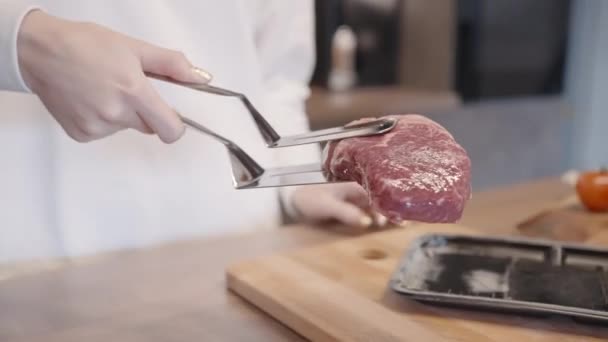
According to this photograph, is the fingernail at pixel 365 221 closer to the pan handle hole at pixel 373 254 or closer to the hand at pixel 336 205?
the hand at pixel 336 205

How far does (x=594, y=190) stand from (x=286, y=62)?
0.54 m

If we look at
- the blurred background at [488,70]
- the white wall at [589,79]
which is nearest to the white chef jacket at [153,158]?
the blurred background at [488,70]

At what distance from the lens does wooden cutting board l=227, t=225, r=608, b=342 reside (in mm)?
643

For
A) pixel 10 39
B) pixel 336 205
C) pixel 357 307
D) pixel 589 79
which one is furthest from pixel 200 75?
pixel 589 79

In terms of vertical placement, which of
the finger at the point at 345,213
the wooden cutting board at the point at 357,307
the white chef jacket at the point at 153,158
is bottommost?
the wooden cutting board at the point at 357,307

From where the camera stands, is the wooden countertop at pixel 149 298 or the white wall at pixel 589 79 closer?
the wooden countertop at pixel 149 298

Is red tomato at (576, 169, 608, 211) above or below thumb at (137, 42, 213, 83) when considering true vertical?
below

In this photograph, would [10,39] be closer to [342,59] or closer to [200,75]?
[200,75]

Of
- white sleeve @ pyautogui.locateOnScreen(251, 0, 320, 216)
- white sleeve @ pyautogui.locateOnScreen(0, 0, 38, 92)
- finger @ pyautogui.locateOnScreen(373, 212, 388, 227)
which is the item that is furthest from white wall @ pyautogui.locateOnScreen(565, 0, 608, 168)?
white sleeve @ pyautogui.locateOnScreen(0, 0, 38, 92)

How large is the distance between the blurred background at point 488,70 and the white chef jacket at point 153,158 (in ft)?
3.75

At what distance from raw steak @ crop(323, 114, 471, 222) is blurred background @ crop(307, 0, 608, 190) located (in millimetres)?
1516

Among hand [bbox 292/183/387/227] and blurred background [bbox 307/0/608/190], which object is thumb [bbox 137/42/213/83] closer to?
hand [bbox 292/183/387/227]

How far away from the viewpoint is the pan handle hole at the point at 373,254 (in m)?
0.86

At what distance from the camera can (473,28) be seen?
2.33 meters
